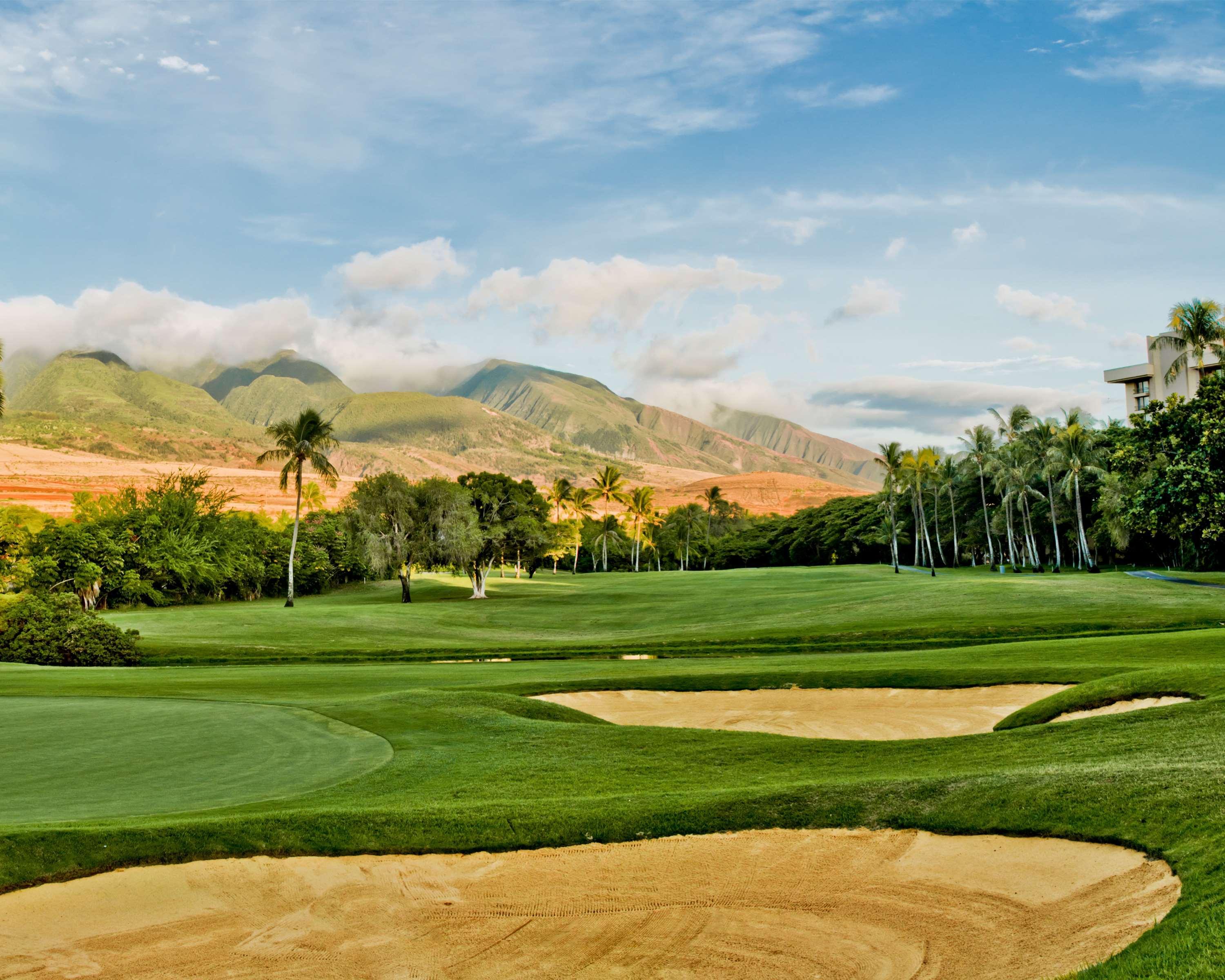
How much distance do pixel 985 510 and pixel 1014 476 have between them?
984 centimetres

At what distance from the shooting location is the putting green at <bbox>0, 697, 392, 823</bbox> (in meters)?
11.2

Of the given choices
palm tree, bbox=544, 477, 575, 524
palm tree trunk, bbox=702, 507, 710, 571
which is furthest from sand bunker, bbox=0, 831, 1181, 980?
palm tree trunk, bbox=702, 507, 710, 571

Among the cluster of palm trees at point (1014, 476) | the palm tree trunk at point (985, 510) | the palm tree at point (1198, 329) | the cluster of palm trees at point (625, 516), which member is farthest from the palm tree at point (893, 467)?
the cluster of palm trees at point (625, 516)

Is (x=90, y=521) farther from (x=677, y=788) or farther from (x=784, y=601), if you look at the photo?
(x=677, y=788)

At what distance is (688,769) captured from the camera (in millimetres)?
12984

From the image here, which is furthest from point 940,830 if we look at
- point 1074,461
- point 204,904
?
point 1074,461

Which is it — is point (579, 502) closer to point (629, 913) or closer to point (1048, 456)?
point (1048, 456)

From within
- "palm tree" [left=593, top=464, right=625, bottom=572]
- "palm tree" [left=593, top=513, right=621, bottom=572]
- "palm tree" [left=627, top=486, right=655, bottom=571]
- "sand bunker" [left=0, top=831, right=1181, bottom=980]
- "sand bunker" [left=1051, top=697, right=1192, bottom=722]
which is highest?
"palm tree" [left=593, top=464, right=625, bottom=572]

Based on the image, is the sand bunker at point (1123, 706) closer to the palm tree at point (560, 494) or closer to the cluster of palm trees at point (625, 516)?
the cluster of palm trees at point (625, 516)

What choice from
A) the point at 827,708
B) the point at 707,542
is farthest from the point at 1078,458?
the point at 707,542

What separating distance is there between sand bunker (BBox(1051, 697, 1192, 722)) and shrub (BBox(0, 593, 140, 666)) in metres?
31.4

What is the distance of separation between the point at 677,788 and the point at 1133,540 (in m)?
85.7

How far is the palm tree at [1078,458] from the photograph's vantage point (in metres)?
76.7

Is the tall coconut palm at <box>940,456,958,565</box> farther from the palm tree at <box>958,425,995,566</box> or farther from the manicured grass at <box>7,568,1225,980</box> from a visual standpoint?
the manicured grass at <box>7,568,1225,980</box>
